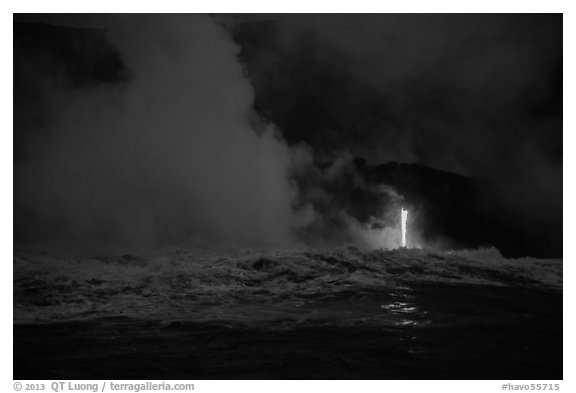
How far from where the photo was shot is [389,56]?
21.0 feet

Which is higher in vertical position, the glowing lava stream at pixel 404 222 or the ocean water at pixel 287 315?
the glowing lava stream at pixel 404 222

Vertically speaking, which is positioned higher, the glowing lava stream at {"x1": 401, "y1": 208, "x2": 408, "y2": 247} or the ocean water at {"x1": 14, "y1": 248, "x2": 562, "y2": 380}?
the glowing lava stream at {"x1": 401, "y1": 208, "x2": 408, "y2": 247}

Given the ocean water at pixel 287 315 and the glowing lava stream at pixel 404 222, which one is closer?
the ocean water at pixel 287 315

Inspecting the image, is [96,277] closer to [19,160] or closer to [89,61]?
[19,160]

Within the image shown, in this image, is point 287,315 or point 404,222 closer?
point 287,315

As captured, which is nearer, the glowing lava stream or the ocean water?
the ocean water

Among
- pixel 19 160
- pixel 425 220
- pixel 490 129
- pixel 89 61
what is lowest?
pixel 425 220

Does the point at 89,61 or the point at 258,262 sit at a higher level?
the point at 89,61

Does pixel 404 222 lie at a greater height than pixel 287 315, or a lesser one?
greater
